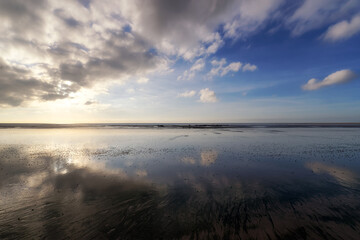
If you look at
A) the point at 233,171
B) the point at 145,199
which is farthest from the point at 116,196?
the point at 233,171

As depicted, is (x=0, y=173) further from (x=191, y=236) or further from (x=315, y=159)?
(x=315, y=159)

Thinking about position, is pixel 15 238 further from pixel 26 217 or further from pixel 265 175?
pixel 265 175

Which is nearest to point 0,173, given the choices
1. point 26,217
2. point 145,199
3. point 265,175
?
point 26,217

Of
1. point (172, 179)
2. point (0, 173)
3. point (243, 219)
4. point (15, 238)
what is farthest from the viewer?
point (0, 173)

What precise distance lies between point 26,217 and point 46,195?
97.5 inches

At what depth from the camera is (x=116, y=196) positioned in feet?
32.0

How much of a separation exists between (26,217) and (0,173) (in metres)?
10.9

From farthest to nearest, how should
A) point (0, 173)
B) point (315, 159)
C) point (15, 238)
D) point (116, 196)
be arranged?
point (315, 159)
point (0, 173)
point (116, 196)
point (15, 238)

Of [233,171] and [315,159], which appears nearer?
[233,171]

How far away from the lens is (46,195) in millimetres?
9867

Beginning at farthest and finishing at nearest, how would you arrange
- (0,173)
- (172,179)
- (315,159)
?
(315,159), (0,173), (172,179)

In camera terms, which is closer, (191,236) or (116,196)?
(191,236)

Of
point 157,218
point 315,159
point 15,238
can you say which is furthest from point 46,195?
point 315,159

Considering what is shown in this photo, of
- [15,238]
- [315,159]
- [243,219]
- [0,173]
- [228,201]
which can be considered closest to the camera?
[15,238]
